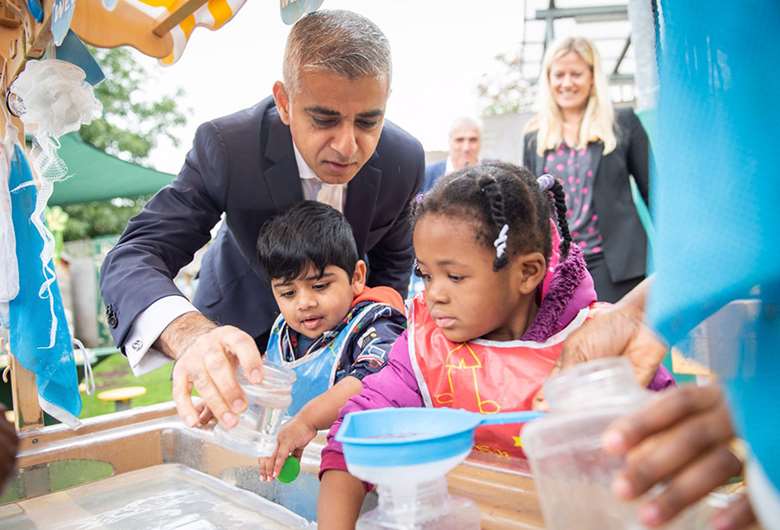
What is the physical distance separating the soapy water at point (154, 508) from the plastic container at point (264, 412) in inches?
4.6

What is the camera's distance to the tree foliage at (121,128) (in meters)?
13.9

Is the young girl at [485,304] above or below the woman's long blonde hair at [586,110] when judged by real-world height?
below

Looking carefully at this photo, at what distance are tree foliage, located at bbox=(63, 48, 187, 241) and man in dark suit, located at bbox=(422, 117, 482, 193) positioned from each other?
439 inches

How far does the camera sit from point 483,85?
48.3ft

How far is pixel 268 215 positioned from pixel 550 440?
155cm

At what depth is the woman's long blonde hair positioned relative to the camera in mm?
2617

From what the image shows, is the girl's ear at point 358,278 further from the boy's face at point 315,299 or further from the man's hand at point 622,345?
the man's hand at point 622,345

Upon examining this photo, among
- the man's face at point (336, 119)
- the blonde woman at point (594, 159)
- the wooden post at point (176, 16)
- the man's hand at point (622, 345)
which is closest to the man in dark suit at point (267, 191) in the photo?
the man's face at point (336, 119)

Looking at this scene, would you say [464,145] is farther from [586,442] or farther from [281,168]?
[586,442]

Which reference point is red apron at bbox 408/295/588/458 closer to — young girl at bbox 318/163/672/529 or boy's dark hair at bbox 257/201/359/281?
young girl at bbox 318/163/672/529

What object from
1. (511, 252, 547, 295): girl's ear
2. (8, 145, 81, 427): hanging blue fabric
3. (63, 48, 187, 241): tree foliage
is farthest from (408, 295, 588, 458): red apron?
(63, 48, 187, 241): tree foliage

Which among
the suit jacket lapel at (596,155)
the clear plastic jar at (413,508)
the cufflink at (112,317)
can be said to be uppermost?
the suit jacket lapel at (596,155)

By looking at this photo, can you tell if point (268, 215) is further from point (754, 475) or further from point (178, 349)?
point (754, 475)

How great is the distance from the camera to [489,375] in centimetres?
130
